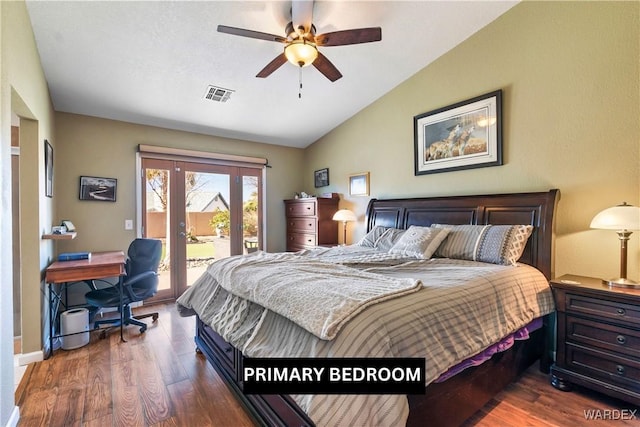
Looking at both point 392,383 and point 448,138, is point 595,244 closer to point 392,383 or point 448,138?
point 448,138

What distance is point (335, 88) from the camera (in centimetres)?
362

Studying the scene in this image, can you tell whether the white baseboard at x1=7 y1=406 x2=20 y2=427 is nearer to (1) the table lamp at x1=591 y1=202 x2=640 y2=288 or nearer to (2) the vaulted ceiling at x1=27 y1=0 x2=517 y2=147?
(2) the vaulted ceiling at x1=27 y1=0 x2=517 y2=147

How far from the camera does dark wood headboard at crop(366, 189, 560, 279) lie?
2.42 m

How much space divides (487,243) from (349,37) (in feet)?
6.50

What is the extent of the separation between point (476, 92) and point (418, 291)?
2462 mm

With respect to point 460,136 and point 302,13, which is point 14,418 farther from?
point 460,136

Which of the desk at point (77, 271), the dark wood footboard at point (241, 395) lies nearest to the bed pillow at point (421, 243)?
the dark wood footboard at point (241, 395)

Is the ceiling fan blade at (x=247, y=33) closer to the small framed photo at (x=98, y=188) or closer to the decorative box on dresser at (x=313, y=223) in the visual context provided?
the decorative box on dresser at (x=313, y=223)

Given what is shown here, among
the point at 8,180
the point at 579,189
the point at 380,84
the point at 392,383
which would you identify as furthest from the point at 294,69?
the point at 392,383

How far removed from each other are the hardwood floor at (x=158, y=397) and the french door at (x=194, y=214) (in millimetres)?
1653

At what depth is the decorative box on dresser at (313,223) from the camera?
4477mm

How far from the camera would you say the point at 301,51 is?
218 centimetres

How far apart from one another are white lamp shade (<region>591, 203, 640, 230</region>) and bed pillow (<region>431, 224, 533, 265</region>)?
0.51 m

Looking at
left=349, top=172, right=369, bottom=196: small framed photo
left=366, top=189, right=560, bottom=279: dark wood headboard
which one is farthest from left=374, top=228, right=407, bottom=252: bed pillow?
left=349, top=172, right=369, bottom=196: small framed photo
